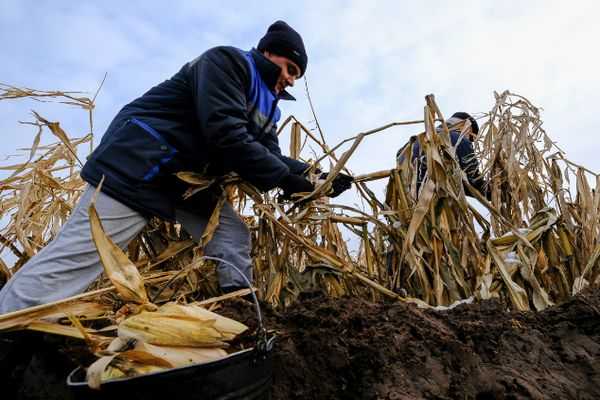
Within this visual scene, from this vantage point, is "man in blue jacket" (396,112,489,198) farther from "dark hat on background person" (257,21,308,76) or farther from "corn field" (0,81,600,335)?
"dark hat on background person" (257,21,308,76)

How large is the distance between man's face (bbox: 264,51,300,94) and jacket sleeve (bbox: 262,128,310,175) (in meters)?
0.22

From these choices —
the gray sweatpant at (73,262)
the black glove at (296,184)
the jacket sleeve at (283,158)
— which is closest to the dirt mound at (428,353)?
the gray sweatpant at (73,262)

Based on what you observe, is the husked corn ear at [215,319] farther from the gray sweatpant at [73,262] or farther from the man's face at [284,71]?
the man's face at [284,71]

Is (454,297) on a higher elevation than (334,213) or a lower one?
lower

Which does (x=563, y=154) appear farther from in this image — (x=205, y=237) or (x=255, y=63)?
(x=205, y=237)

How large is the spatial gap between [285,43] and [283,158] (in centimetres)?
51

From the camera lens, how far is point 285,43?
78.5 inches

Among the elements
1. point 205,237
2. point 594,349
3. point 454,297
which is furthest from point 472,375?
point 205,237

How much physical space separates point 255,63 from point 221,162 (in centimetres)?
44

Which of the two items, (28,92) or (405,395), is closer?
(405,395)

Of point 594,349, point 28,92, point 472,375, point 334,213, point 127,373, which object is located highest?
point 28,92

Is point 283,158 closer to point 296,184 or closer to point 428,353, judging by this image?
point 296,184

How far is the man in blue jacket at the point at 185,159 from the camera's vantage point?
1.54 metres

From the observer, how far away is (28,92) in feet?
6.73
